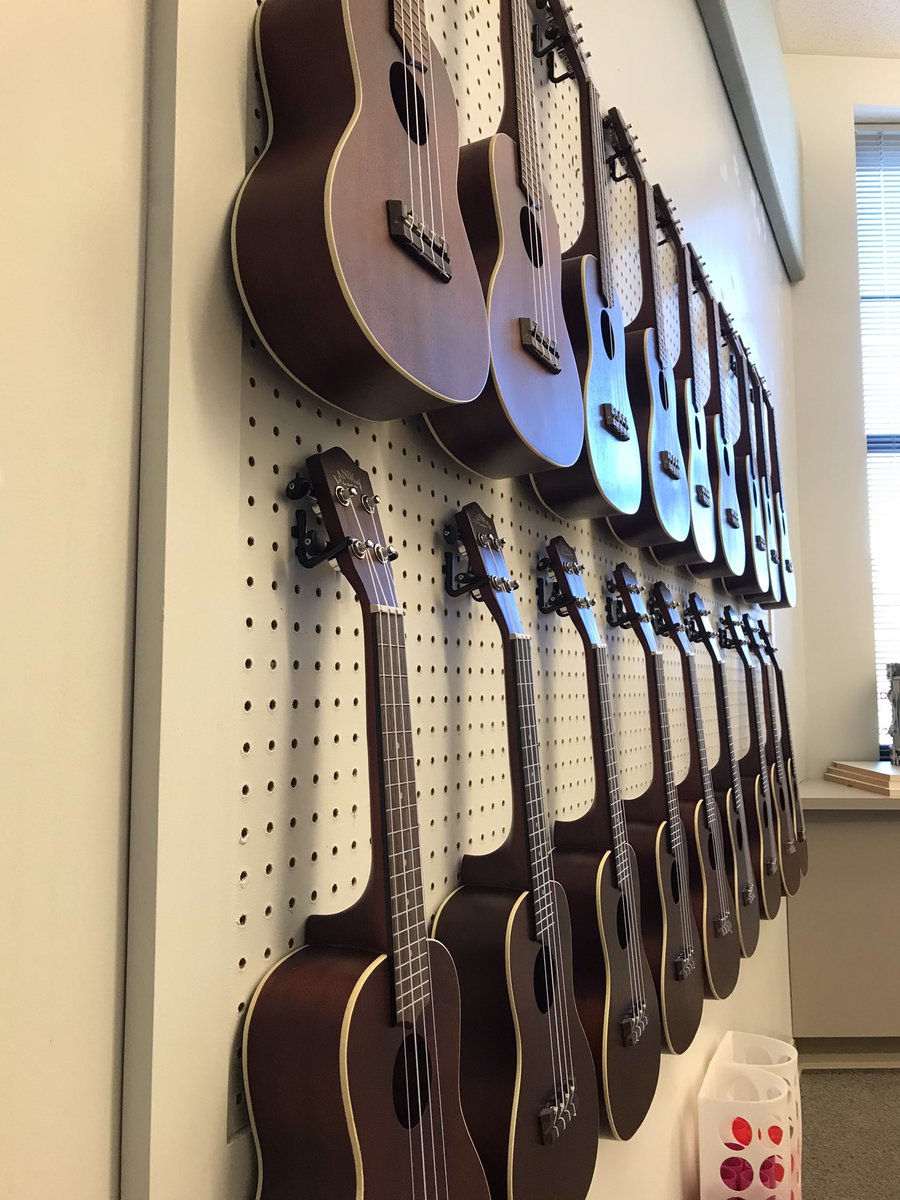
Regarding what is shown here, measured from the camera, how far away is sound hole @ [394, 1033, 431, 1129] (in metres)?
0.67

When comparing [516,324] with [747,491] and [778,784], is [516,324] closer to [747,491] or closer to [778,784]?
[747,491]

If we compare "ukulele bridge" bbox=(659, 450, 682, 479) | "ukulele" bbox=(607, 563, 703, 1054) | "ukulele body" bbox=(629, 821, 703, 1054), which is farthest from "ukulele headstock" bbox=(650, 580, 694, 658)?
"ukulele body" bbox=(629, 821, 703, 1054)

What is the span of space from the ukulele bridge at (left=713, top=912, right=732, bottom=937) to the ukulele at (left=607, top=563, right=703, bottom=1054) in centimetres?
7

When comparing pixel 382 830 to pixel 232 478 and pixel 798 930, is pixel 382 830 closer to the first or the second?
pixel 232 478

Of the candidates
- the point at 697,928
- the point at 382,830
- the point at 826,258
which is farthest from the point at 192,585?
the point at 826,258

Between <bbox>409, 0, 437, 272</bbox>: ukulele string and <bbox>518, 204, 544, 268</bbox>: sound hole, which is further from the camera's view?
<bbox>518, 204, 544, 268</bbox>: sound hole

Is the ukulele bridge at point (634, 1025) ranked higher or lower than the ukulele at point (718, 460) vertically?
lower

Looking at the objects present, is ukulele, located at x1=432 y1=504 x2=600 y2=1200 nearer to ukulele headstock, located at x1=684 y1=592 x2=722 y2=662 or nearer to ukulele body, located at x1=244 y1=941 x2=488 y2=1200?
ukulele body, located at x1=244 y1=941 x2=488 y2=1200

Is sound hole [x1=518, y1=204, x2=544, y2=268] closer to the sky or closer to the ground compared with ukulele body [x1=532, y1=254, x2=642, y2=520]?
closer to the sky

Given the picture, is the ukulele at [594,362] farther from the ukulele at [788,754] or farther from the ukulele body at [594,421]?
the ukulele at [788,754]

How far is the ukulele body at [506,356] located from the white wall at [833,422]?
3.29 m

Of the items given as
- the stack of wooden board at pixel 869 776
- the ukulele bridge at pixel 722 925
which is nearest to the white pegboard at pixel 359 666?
the ukulele bridge at pixel 722 925

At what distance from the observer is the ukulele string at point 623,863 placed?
1143mm

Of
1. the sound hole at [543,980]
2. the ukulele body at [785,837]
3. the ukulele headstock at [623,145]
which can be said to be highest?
the ukulele headstock at [623,145]
